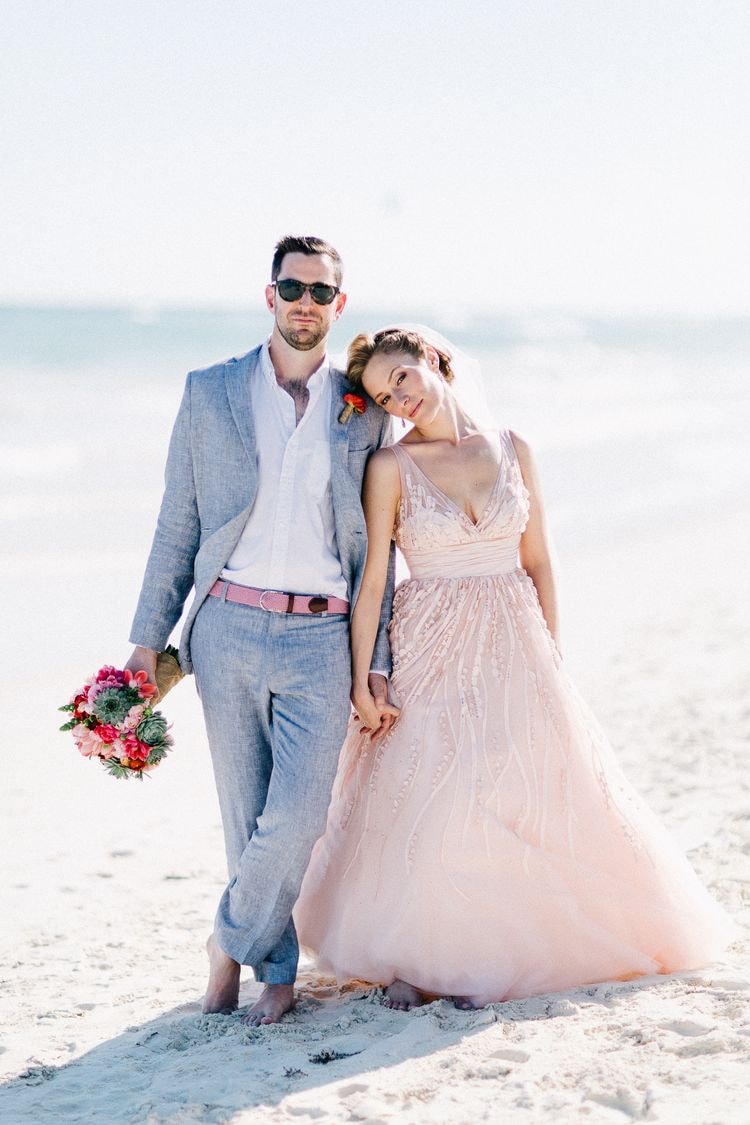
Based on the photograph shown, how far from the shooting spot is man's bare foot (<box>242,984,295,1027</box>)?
381 centimetres

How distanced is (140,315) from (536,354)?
1068 centimetres

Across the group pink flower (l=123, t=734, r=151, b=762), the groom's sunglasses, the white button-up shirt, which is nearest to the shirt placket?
the white button-up shirt

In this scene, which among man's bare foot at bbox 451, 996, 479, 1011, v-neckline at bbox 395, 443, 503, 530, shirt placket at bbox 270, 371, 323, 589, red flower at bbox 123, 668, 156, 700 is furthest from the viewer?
v-neckline at bbox 395, 443, 503, 530

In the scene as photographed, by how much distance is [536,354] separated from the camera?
35188 mm

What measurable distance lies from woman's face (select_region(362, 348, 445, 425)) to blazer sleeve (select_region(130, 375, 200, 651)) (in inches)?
22.4

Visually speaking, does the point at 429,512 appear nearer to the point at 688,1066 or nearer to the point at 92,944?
the point at 688,1066

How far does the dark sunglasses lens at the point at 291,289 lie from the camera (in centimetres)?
395

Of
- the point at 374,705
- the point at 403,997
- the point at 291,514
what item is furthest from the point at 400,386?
the point at 403,997

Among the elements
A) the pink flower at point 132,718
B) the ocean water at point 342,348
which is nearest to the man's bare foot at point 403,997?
the pink flower at point 132,718

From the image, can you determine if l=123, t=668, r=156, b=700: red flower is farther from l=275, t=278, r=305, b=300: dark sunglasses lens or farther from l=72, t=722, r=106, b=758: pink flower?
l=275, t=278, r=305, b=300: dark sunglasses lens

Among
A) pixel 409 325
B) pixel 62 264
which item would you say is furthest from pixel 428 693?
pixel 62 264

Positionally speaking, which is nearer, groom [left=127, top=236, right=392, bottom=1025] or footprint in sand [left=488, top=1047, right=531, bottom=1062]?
footprint in sand [left=488, top=1047, right=531, bottom=1062]

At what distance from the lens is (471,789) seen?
3.89 metres

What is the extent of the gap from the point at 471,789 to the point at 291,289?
1581 millimetres
